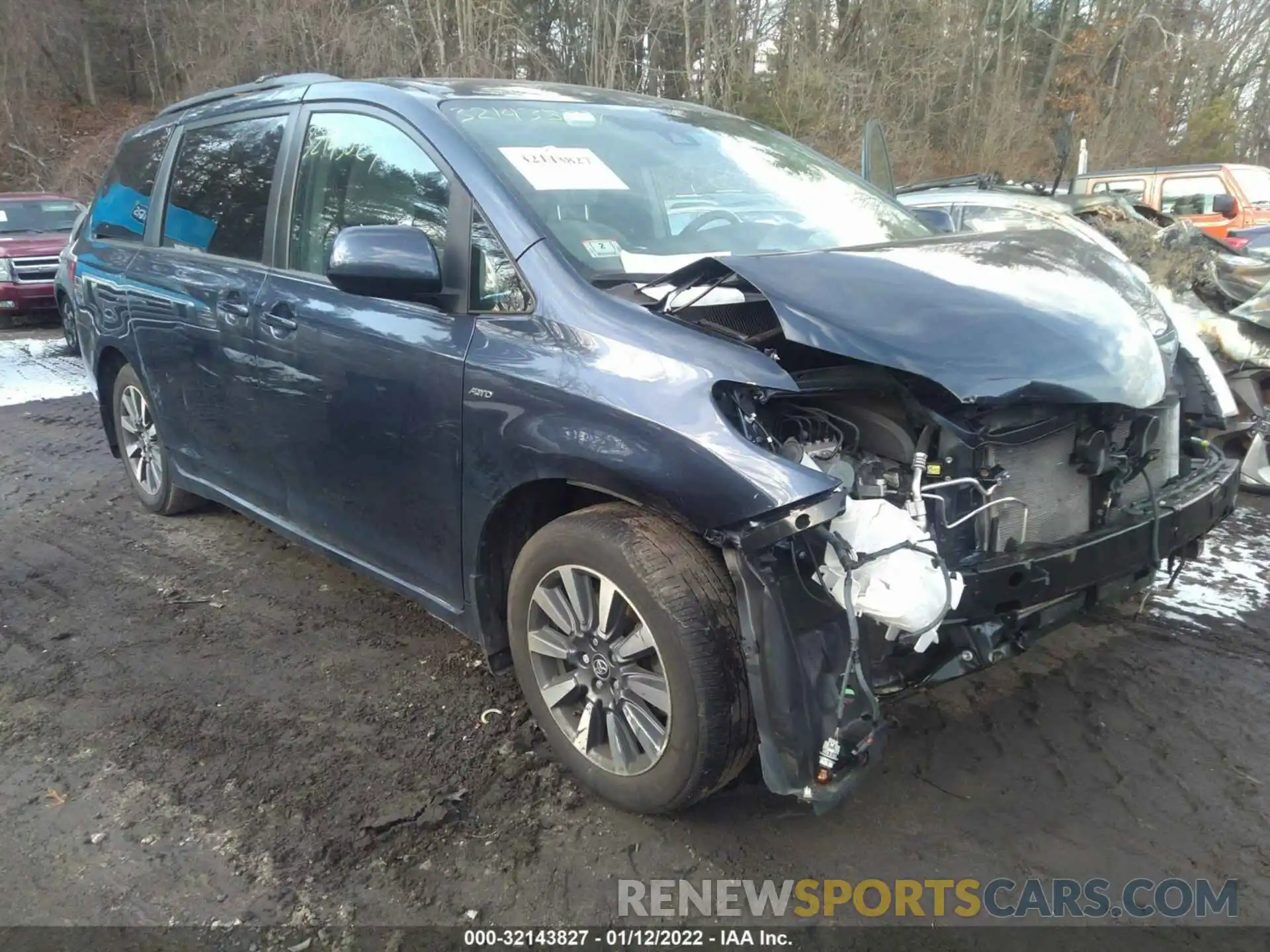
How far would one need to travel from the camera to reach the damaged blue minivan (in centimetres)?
222

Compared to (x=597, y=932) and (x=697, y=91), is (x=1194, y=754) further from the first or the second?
(x=697, y=91)

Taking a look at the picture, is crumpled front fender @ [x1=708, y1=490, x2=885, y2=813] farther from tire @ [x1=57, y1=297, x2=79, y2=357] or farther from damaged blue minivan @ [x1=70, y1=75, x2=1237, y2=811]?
tire @ [x1=57, y1=297, x2=79, y2=357]

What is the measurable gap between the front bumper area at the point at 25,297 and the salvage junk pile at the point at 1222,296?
11480 millimetres

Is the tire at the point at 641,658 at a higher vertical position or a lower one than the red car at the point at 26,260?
higher

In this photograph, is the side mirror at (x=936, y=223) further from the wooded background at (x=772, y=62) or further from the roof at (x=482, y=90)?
the wooded background at (x=772, y=62)

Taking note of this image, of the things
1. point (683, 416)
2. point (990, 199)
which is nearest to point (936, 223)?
point (683, 416)

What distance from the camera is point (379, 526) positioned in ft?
10.4

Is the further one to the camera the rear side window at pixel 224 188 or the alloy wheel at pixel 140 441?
the alloy wheel at pixel 140 441

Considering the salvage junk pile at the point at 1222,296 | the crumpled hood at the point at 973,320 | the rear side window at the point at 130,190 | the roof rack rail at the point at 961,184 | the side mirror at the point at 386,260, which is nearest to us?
the crumpled hood at the point at 973,320

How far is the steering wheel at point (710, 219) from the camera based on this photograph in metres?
3.06

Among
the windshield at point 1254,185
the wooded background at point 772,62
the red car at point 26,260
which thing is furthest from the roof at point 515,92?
the wooded background at point 772,62

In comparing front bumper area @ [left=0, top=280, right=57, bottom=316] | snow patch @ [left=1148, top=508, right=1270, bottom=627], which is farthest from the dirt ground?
front bumper area @ [left=0, top=280, right=57, bottom=316]

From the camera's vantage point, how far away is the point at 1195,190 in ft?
40.8

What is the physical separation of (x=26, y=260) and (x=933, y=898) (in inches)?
494
